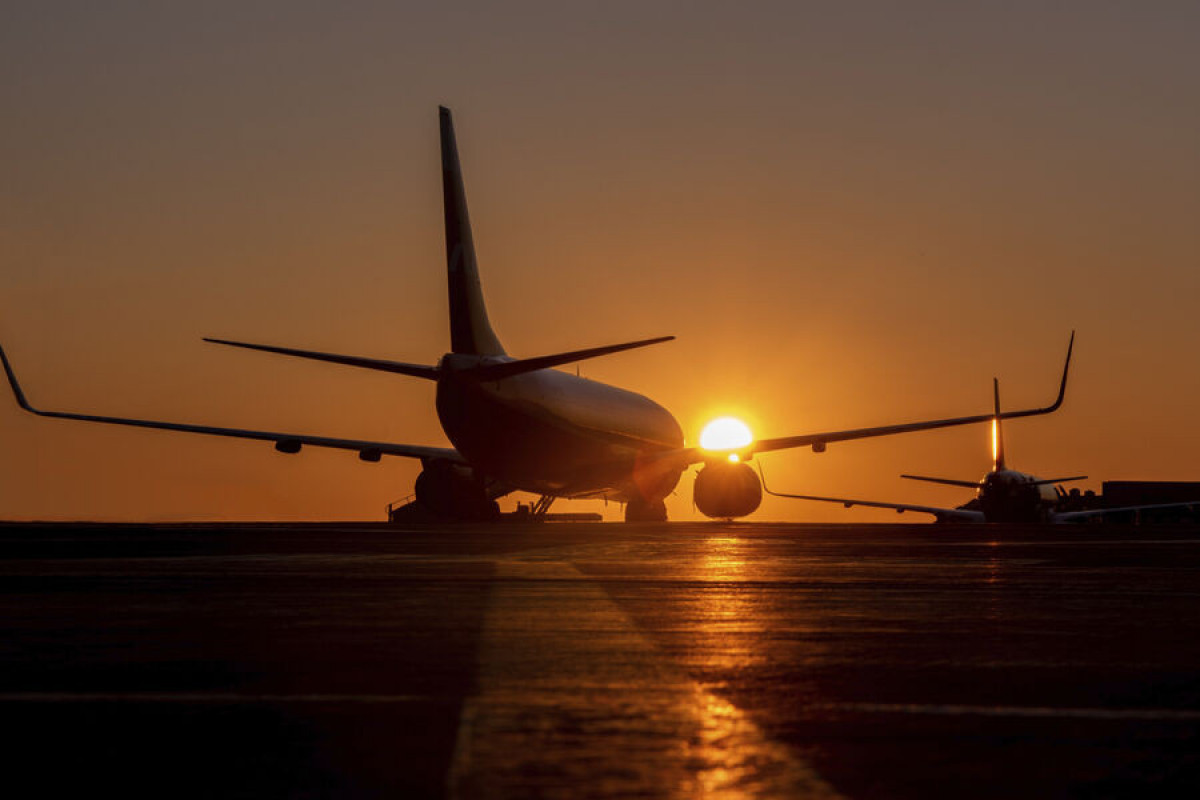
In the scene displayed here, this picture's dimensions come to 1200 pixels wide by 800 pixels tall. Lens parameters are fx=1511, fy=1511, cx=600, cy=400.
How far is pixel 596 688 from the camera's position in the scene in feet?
21.4

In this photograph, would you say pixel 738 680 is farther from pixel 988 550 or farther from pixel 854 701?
pixel 988 550

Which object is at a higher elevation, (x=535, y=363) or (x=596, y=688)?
(x=535, y=363)

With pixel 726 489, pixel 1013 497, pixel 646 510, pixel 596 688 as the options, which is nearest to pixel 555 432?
pixel 726 489

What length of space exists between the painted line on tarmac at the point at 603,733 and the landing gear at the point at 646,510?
156 feet

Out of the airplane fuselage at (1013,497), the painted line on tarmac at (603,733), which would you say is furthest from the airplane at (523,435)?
the painted line on tarmac at (603,733)

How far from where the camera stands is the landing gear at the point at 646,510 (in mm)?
56469

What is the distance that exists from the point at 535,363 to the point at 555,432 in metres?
7.57

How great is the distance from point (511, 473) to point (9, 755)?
42.1m

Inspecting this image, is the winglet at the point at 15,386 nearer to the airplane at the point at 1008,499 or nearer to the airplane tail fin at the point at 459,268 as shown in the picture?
the airplane tail fin at the point at 459,268

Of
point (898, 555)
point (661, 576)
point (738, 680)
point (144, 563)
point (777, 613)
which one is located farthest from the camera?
point (898, 555)

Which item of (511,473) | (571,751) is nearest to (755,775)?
(571,751)

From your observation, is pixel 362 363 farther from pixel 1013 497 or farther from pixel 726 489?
pixel 1013 497

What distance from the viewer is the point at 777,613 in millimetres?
10836

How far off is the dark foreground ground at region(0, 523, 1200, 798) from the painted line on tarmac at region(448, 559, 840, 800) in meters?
0.02
